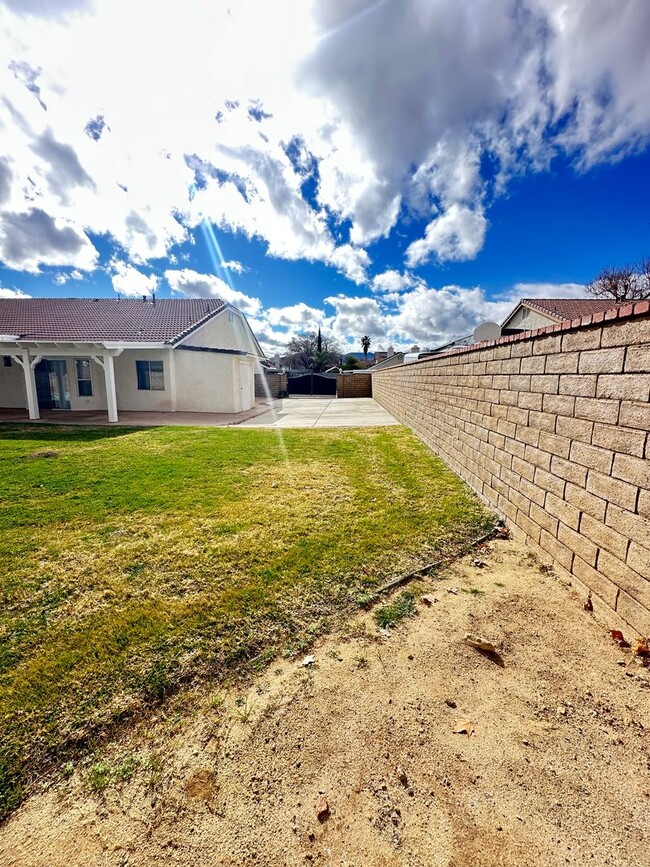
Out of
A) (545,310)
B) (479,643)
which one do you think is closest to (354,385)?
(545,310)

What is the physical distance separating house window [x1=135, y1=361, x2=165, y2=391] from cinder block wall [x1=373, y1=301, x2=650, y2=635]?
13.2 metres

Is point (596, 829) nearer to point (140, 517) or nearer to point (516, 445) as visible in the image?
point (516, 445)

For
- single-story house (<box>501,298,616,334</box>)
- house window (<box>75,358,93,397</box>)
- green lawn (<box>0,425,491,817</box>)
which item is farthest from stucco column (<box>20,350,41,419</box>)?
single-story house (<box>501,298,616,334</box>)

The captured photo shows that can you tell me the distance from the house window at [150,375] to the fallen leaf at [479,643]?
14626 mm

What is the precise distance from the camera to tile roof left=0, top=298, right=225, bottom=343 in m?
13.6

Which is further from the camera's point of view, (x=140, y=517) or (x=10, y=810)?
(x=140, y=517)

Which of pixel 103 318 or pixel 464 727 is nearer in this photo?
pixel 464 727

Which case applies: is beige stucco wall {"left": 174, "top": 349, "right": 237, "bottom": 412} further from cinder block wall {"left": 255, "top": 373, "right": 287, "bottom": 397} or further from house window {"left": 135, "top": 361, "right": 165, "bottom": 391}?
cinder block wall {"left": 255, "top": 373, "right": 287, "bottom": 397}

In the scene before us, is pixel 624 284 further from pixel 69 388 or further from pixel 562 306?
pixel 69 388

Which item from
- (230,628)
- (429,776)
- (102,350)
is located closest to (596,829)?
(429,776)

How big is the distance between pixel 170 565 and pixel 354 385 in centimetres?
2498

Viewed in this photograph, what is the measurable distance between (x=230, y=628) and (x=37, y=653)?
114cm

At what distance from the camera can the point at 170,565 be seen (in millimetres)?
3090

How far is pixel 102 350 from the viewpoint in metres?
11.8
